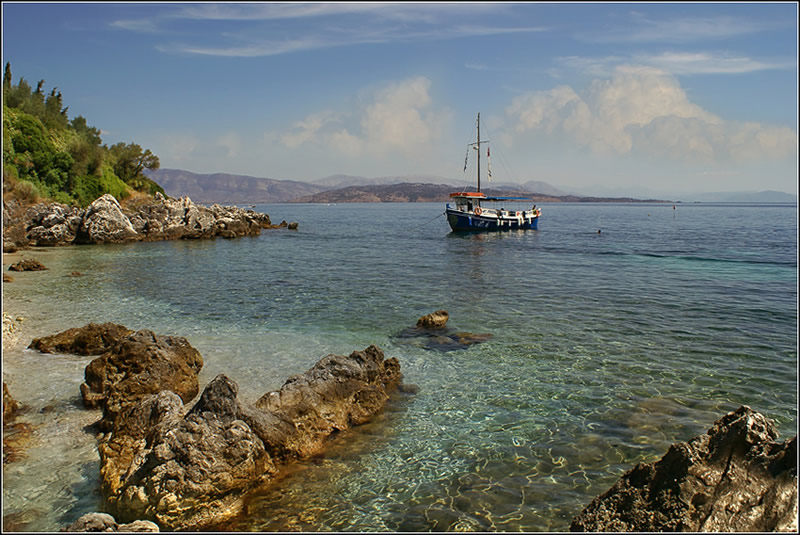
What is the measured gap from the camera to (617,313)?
831 inches

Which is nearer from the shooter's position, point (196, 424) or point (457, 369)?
point (196, 424)

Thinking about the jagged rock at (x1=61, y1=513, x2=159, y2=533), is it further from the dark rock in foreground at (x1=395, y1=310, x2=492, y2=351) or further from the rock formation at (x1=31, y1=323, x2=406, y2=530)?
the dark rock in foreground at (x1=395, y1=310, x2=492, y2=351)

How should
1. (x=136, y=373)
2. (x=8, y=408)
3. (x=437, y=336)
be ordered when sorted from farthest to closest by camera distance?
(x=437, y=336)
(x=136, y=373)
(x=8, y=408)

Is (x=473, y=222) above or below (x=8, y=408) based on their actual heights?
above

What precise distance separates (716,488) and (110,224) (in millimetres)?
55581

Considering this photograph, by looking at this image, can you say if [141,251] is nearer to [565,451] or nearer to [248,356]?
[248,356]

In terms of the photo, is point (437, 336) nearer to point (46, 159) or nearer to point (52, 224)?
point (52, 224)

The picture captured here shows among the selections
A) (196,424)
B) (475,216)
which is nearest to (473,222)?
(475,216)

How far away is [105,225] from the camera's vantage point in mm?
49750

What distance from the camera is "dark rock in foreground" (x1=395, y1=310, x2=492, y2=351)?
16922 millimetres

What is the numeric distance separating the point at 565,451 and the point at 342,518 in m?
4.64

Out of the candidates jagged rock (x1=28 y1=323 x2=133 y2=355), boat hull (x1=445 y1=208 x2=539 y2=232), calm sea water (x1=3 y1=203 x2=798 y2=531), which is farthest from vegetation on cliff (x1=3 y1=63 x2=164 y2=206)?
boat hull (x1=445 y1=208 x2=539 y2=232)

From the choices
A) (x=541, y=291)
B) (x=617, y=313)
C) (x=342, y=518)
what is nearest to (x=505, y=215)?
(x=541, y=291)

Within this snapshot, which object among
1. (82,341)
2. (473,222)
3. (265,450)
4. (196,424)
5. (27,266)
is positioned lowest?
(265,450)
